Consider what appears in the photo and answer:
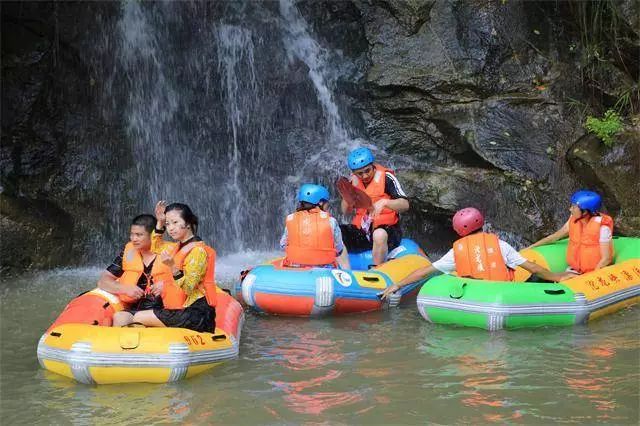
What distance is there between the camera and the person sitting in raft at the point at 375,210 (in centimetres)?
782

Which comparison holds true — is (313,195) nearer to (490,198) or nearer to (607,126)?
(490,198)

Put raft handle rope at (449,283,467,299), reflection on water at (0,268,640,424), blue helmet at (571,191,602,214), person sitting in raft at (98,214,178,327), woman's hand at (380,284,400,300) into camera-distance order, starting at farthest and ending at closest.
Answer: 1. blue helmet at (571,191,602,214)
2. woman's hand at (380,284,400,300)
3. raft handle rope at (449,283,467,299)
4. person sitting in raft at (98,214,178,327)
5. reflection on water at (0,268,640,424)

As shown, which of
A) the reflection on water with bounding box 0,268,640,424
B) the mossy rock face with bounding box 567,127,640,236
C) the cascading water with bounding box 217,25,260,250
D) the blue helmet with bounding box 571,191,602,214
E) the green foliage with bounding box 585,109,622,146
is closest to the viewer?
the reflection on water with bounding box 0,268,640,424

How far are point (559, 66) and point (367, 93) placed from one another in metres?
2.52

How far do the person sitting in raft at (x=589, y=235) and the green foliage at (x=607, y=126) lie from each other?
82.2 inches

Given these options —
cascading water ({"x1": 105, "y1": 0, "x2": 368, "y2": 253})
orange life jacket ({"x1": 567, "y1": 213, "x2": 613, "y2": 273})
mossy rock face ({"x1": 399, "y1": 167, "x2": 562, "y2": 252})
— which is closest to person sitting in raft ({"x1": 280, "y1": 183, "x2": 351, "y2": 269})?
orange life jacket ({"x1": 567, "y1": 213, "x2": 613, "y2": 273})

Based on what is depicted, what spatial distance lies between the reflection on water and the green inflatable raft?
0.11m

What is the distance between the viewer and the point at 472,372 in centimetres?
525

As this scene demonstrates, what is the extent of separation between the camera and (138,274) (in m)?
6.08

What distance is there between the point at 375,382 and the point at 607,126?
5.55 m

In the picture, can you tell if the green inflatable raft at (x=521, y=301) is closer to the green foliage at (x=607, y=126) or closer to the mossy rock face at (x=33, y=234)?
the green foliage at (x=607, y=126)

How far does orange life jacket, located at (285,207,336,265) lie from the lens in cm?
714

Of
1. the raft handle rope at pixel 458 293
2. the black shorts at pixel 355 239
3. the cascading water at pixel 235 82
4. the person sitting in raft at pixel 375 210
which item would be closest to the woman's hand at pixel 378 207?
the person sitting in raft at pixel 375 210

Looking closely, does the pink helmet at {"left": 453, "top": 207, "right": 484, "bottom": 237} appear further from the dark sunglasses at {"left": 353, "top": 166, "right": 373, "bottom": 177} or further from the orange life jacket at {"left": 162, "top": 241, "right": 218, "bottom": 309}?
the orange life jacket at {"left": 162, "top": 241, "right": 218, "bottom": 309}
